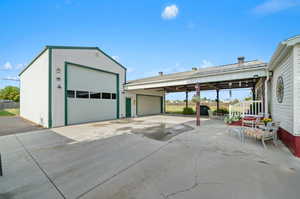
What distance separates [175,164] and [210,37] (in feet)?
38.7

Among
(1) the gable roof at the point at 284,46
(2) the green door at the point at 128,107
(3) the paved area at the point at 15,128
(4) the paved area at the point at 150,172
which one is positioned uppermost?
(1) the gable roof at the point at 284,46

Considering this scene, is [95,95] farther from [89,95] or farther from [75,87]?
[75,87]

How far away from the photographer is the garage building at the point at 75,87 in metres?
9.21

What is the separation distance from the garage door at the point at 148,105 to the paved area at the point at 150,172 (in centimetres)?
1196

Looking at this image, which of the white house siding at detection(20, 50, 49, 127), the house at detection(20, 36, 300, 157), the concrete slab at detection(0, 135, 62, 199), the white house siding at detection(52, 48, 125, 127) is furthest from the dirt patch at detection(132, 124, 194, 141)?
the white house siding at detection(20, 50, 49, 127)

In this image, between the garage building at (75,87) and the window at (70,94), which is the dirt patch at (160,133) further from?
the window at (70,94)

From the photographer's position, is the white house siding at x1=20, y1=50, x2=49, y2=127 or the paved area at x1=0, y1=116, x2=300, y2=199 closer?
the paved area at x1=0, y1=116, x2=300, y2=199

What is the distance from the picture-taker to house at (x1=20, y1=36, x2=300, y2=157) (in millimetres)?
5443

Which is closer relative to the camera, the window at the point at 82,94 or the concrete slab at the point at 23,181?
the concrete slab at the point at 23,181

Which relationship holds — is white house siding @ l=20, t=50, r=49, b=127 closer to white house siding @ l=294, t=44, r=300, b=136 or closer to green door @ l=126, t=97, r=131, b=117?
green door @ l=126, t=97, r=131, b=117

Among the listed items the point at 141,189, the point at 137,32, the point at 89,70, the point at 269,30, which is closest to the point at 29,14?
the point at 89,70

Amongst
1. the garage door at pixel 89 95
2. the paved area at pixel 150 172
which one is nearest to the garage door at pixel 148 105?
the garage door at pixel 89 95

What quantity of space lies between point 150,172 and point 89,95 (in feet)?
32.2

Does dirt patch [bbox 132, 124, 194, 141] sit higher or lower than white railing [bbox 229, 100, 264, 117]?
lower
